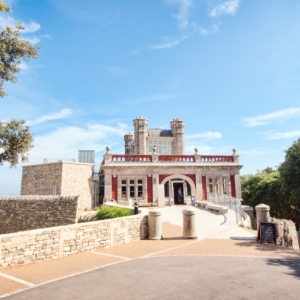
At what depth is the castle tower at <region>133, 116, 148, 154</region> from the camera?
2929 cm

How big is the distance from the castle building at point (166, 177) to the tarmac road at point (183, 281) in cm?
1471

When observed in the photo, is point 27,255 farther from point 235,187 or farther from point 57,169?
point 235,187

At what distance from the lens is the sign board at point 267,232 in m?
9.82

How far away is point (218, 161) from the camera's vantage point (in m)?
23.7

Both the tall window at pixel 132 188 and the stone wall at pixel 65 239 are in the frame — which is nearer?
the stone wall at pixel 65 239

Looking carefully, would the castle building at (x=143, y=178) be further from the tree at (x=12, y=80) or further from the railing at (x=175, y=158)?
the tree at (x=12, y=80)

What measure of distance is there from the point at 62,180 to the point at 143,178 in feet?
23.6

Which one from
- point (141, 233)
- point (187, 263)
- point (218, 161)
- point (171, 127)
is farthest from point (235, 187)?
point (187, 263)

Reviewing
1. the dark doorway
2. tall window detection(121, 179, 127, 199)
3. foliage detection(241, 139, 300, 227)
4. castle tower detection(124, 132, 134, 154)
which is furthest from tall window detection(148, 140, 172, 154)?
foliage detection(241, 139, 300, 227)

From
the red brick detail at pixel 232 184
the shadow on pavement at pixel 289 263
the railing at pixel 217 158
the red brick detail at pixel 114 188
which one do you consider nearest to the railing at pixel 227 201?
the red brick detail at pixel 232 184

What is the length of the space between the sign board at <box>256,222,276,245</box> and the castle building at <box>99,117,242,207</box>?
11.5m

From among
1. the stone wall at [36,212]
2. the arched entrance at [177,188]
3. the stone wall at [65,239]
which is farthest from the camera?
the arched entrance at [177,188]

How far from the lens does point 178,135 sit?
3047 centimetres

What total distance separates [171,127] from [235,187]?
11.4 m
